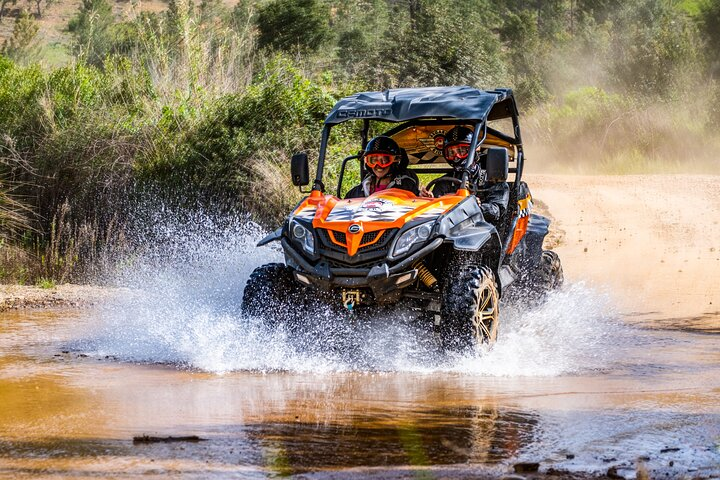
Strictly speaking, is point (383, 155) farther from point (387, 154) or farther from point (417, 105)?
point (417, 105)

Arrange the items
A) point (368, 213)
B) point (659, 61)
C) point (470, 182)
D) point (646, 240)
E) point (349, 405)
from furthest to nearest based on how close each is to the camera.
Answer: point (659, 61)
point (646, 240)
point (470, 182)
point (368, 213)
point (349, 405)

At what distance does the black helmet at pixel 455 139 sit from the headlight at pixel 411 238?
1.54m

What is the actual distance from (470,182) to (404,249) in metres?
1.40

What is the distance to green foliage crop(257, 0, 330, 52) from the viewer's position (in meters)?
38.8

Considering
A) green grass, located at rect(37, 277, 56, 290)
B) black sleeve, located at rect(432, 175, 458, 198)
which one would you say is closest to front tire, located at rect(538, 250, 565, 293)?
black sleeve, located at rect(432, 175, 458, 198)

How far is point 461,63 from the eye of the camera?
108 ft

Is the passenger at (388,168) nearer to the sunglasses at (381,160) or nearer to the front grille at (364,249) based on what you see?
the sunglasses at (381,160)

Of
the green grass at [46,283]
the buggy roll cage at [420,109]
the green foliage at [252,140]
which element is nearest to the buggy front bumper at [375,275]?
the buggy roll cage at [420,109]

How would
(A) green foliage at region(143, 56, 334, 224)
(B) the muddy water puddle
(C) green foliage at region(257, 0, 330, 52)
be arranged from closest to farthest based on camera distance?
1. (B) the muddy water puddle
2. (A) green foliage at region(143, 56, 334, 224)
3. (C) green foliage at region(257, 0, 330, 52)

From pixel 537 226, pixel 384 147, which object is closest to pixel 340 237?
pixel 384 147

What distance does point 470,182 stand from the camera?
9336mm

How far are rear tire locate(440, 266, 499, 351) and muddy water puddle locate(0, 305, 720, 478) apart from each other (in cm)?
15

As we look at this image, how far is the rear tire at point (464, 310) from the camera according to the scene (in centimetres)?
818

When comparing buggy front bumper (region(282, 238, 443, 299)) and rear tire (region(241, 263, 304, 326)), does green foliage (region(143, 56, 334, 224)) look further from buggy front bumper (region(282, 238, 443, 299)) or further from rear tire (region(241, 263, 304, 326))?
buggy front bumper (region(282, 238, 443, 299))
